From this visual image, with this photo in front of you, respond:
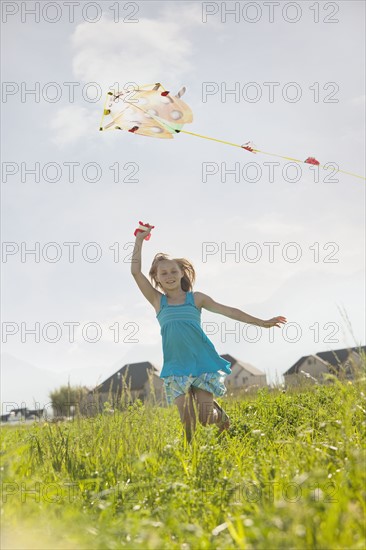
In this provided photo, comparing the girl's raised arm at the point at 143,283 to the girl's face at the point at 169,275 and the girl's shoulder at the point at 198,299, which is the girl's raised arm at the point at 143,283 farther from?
the girl's shoulder at the point at 198,299

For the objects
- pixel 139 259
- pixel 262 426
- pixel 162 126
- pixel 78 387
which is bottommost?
pixel 262 426

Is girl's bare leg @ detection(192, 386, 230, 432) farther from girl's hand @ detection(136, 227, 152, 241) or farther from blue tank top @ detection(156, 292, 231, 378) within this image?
girl's hand @ detection(136, 227, 152, 241)

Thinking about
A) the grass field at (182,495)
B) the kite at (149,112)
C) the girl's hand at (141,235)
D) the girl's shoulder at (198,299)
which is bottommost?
the grass field at (182,495)

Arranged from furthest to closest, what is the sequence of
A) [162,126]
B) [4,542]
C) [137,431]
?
[162,126] → [137,431] → [4,542]

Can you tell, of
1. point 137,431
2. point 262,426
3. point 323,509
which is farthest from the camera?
point 262,426

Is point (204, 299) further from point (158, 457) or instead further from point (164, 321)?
point (158, 457)

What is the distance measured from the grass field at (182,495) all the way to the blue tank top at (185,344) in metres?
1.09

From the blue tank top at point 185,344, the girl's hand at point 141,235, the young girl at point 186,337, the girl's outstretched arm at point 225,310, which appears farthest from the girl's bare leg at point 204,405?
the girl's hand at point 141,235

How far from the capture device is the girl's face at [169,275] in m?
6.51

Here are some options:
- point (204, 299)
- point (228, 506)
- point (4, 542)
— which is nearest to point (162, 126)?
point (204, 299)

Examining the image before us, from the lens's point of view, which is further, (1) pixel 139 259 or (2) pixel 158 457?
(1) pixel 139 259

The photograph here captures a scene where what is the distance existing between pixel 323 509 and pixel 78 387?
10.8 feet

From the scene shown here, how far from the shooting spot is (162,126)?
716 centimetres

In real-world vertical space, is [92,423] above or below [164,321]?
below
